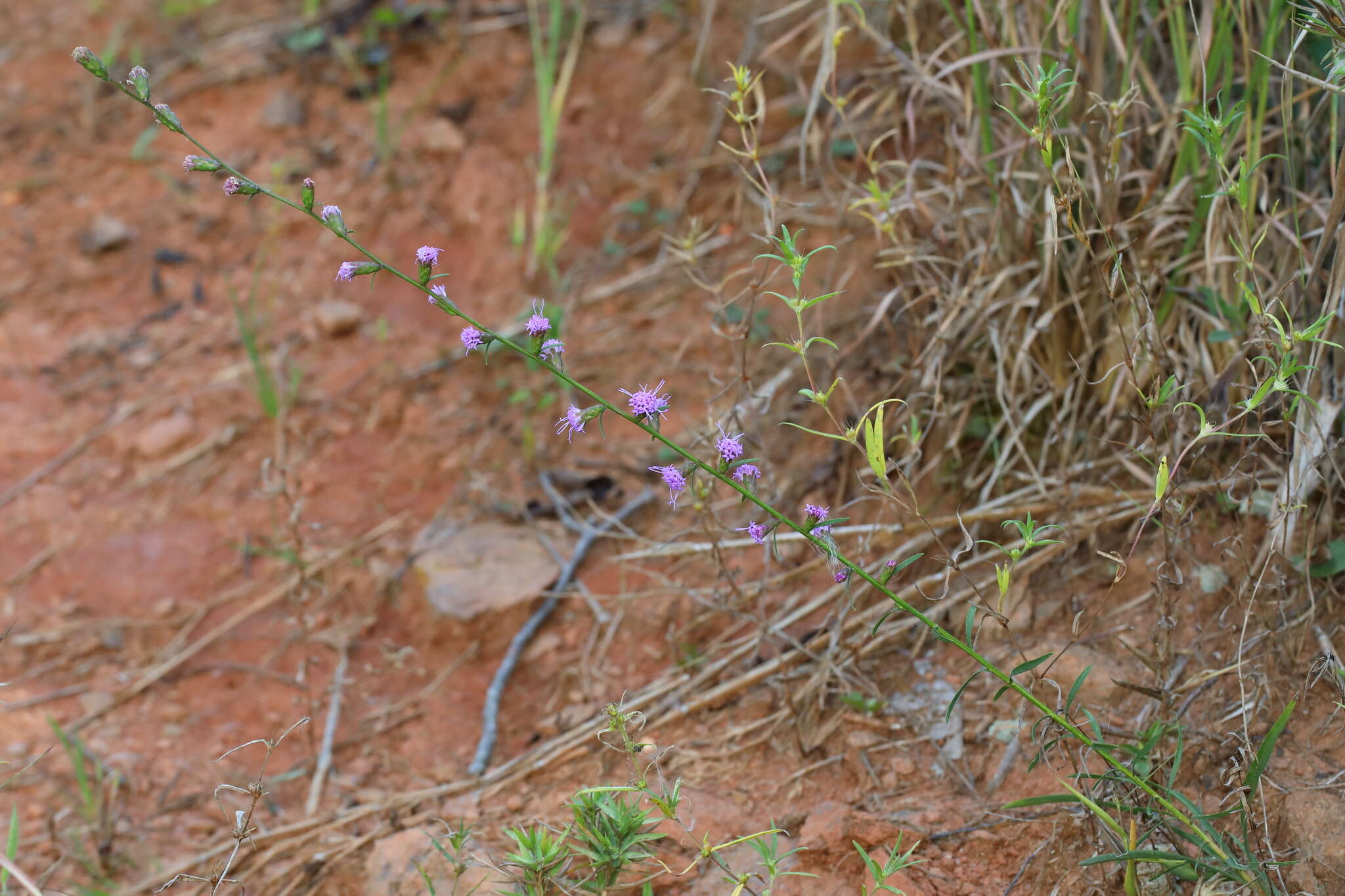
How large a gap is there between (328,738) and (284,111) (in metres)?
2.66

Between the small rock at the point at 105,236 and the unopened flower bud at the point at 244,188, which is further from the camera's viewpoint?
the small rock at the point at 105,236

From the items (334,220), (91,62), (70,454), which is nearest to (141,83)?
(91,62)

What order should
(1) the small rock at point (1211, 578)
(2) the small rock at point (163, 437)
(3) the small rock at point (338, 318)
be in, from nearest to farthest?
(1) the small rock at point (1211, 578) → (2) the small rock at point (163, 437) → (3) the small rock at point (338, 318)

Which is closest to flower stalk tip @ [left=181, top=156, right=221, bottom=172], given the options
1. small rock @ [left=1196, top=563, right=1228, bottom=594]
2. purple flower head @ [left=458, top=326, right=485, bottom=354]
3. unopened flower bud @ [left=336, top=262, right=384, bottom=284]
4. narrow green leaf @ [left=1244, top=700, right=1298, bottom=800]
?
unopened flower bud @ [left=336, top=262, right=384, bottom=284]

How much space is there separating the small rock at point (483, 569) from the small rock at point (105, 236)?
6.50ft

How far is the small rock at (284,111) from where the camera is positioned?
3955 mm

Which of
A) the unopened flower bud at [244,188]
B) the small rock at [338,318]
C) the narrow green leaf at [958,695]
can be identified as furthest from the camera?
the small rock at [338,318]

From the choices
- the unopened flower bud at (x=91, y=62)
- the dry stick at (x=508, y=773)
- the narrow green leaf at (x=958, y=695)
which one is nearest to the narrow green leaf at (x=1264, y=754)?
the narrow green leaf at (x=958, y=695)

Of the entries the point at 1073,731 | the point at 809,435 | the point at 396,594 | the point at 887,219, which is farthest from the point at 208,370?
the point at 1073,731

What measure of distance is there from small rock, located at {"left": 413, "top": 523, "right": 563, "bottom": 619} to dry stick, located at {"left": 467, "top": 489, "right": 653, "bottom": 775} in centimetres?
4

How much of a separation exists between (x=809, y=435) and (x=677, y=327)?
26.6 inches

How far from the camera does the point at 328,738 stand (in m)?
2.29

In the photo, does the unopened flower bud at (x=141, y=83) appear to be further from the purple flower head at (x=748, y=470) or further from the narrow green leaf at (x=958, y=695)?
the narrow green leaf at (x=958, y=695)

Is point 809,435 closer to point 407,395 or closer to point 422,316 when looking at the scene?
point 407,395
